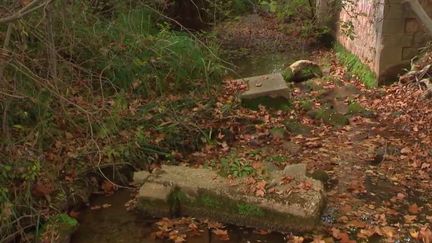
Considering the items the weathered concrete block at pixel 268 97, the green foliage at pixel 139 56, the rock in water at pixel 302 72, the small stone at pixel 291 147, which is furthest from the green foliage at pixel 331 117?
the rock in water at pixel 302 72

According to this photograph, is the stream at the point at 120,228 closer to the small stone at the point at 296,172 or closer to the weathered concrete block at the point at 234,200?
the weathered concrete block at the point at 234,200

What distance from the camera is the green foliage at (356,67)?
9.19 metres

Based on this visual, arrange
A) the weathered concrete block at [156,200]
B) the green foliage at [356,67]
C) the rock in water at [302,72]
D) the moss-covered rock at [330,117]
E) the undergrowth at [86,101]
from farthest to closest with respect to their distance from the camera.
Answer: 1. the rock in water at [302,72]
2. the green foliage at [356,67]
3. the moss-covered rock at [330,117]
4. the weathered concrete block at [156,200]
5. the undergrowth at [86,101]

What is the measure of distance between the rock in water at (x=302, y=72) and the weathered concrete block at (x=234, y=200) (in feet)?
16.5

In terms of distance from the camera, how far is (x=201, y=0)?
11453mm

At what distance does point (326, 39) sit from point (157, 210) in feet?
29.4

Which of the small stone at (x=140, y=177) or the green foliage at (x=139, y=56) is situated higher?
the green foliage at (x=139, y=56)

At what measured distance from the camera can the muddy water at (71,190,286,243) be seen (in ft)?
16.1

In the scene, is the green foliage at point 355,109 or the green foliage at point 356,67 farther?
the green foliage at point 356,67

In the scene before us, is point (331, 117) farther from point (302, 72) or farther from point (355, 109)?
point (302, 72)

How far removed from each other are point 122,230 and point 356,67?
6543 mm

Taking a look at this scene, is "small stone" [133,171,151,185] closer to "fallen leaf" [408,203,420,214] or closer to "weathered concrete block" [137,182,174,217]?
"weathered concrete block" [137,182,174,217]

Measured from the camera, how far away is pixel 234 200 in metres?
5.07

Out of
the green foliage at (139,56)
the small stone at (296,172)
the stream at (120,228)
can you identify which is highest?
the green foliage at (139,56)
